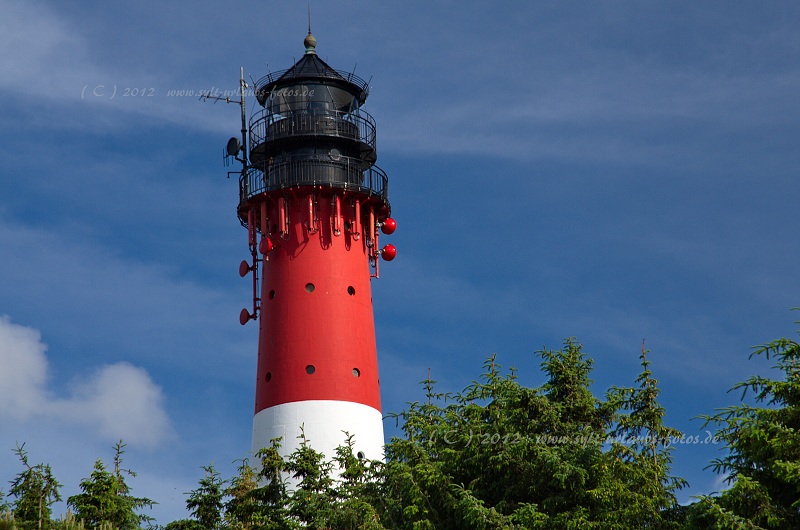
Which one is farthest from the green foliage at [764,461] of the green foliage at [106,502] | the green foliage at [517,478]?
the green foliage at [106,502]

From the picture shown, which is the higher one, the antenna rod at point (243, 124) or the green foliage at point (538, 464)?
the antenna rod at point (243, 124)

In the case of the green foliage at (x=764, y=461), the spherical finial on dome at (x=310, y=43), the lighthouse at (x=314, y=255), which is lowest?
the green foliage at (x=764, y=461)

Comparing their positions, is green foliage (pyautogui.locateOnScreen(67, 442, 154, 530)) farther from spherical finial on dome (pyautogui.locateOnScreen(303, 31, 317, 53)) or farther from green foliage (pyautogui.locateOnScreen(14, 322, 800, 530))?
spherical finial on dome (pyautogui.locateOnScreen(303, 31, 317, 53))

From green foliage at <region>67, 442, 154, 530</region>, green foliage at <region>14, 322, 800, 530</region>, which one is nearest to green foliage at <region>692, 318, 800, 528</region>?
green foliage at <region>14, 322, 800, 530</region>

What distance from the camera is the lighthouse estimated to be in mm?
50469

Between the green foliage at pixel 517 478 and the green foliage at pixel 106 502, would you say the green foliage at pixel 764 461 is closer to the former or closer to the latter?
the green foliage at pixel 517 478

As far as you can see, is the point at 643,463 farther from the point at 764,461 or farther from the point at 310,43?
the point at 310,43

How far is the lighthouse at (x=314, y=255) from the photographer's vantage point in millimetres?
50469

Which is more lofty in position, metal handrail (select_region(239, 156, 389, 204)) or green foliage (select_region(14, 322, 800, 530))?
metal handrail (select_region(239, 156, 389, 204))

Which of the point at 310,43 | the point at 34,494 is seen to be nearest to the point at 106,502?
the point at 34,494

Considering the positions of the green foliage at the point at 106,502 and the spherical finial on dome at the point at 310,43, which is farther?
the spherical finial on dome at the point at 310,43

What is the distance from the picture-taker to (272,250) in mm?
53281

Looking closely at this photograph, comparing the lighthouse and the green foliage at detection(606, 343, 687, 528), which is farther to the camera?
the lighthouse

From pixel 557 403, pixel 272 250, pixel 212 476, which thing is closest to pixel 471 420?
pixel 557 403
